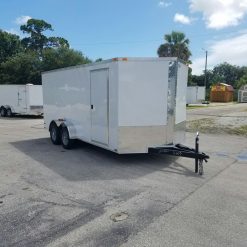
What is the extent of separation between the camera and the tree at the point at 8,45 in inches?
2250

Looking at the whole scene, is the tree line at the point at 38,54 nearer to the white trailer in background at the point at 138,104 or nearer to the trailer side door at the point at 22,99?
the trailer side door at the point at 22,99

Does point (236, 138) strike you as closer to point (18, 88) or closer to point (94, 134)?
point (94, 134)

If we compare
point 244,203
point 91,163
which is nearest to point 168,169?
point 91,163

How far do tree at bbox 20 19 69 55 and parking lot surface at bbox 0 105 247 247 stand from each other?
6176 cm

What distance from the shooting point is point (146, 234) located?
4.54 metres

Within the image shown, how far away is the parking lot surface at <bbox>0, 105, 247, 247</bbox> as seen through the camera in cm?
449

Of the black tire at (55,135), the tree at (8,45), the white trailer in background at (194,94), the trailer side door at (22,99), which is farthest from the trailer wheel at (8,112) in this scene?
the tree at (8,45)

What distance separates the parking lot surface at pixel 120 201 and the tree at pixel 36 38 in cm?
6176

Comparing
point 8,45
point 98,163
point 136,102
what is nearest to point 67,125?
point 98,163

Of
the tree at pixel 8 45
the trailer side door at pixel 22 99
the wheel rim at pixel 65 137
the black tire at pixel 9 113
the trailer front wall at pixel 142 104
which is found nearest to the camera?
the trailer front wall at pixel 142 104

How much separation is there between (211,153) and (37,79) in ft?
108

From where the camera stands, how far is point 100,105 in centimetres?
907

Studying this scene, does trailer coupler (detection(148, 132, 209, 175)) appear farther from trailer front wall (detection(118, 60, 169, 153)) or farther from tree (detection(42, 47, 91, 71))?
tree (detection(42, 47, 91, 71))

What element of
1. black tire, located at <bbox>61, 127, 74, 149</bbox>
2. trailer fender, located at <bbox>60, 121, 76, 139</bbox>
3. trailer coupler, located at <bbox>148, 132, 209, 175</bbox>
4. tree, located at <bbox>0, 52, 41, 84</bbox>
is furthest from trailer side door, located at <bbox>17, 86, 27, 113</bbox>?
tree, located at <bbox>0, 52, 41, 84</bbox>
